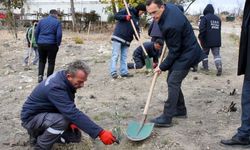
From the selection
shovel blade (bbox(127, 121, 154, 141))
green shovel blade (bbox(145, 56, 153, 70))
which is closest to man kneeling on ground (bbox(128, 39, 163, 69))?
green shovel blade (bbox(145, 56, 153, 70))

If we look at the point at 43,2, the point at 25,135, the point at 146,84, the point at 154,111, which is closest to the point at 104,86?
the point at 146,84

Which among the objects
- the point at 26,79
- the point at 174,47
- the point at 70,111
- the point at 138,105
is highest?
the point at 174,47

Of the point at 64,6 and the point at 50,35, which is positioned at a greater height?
the point at 50,35

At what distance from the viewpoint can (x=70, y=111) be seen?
441cm

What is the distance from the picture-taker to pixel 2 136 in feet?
18.5

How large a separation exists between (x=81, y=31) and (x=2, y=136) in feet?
70.5

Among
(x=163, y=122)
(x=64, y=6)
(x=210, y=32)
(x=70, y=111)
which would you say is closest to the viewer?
(x=70, y=111)

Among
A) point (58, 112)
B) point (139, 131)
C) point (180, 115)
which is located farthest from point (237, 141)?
point (58, 112)

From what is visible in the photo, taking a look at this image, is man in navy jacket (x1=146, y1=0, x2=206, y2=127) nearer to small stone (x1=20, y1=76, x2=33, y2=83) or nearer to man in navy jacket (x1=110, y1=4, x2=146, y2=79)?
man in navy jacket (x1=110, y1=4, x2=146, y2=79)

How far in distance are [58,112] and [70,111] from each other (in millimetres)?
403

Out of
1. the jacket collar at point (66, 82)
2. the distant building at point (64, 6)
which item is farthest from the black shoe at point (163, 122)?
the distant building at point (64, 6)

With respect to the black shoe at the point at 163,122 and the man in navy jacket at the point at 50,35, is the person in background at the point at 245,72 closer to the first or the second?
the black shoe at the point at 163,122

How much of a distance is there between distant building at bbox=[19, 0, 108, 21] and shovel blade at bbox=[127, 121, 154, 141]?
26.3m

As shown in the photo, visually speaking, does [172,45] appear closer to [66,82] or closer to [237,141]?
[237,141]
